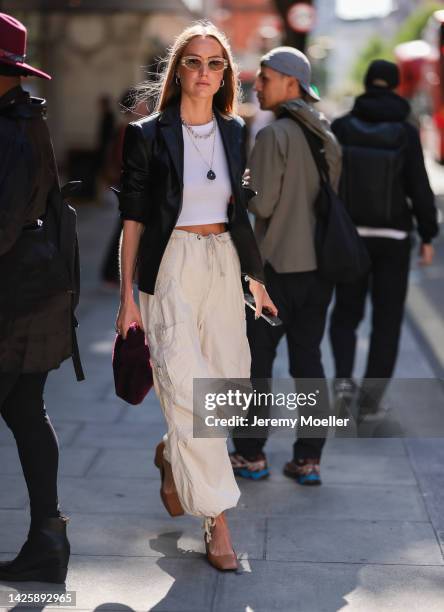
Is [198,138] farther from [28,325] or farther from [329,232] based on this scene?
[329,232]

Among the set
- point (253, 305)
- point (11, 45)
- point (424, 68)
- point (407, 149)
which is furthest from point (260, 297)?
point (424, 68)

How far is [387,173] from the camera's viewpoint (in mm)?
5285

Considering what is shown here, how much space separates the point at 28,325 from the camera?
3334mm

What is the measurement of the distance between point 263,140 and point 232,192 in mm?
806

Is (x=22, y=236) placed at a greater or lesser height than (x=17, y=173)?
lesser

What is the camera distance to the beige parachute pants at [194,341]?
362 centimetres

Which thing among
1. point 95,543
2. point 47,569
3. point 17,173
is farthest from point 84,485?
point 17,173

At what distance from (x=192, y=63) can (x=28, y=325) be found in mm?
1100

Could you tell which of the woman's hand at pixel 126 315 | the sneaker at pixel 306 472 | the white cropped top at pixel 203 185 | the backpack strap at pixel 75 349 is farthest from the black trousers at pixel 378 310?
the backpack strap at pixel 75 349

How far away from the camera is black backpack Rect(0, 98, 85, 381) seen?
3.27 m

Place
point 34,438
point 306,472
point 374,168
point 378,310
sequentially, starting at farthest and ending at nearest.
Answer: point 378,310, point 374,168, point 306,472, point 34,438

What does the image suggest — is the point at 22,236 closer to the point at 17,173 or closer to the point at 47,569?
the point at 17,173

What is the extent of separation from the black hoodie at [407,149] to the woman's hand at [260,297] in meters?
1.51

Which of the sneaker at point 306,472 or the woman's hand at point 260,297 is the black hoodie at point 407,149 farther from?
the woman's hand at point 260,297
